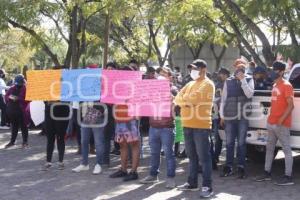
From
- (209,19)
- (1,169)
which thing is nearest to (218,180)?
(1,169)

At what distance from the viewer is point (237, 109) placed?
8.48m

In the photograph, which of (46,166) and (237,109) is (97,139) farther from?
(237,109)

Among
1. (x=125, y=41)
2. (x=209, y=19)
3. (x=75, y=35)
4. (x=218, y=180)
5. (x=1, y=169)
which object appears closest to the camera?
(x=218, y=180)

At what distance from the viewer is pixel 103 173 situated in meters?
9.14

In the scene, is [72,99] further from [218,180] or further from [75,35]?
[75,35]

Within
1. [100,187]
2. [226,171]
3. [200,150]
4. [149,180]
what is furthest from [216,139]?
[100,187]

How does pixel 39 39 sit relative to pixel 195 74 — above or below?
above

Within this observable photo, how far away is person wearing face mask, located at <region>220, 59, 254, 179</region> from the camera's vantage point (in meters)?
8.34

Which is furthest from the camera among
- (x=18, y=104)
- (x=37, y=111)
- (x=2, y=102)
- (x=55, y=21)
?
(x=55, y=21)

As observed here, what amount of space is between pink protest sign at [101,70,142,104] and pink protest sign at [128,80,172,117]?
144 millimetres

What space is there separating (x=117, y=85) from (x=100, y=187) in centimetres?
168

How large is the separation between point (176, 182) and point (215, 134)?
4.83 feet

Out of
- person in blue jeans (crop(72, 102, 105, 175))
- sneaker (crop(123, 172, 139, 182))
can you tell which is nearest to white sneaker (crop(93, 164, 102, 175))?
person in blue jeans (crop(72, 102, 105, 175))

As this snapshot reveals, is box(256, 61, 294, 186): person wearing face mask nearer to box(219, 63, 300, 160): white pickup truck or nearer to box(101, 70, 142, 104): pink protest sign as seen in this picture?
box(219, 63, 300, 160): white pickup truck
